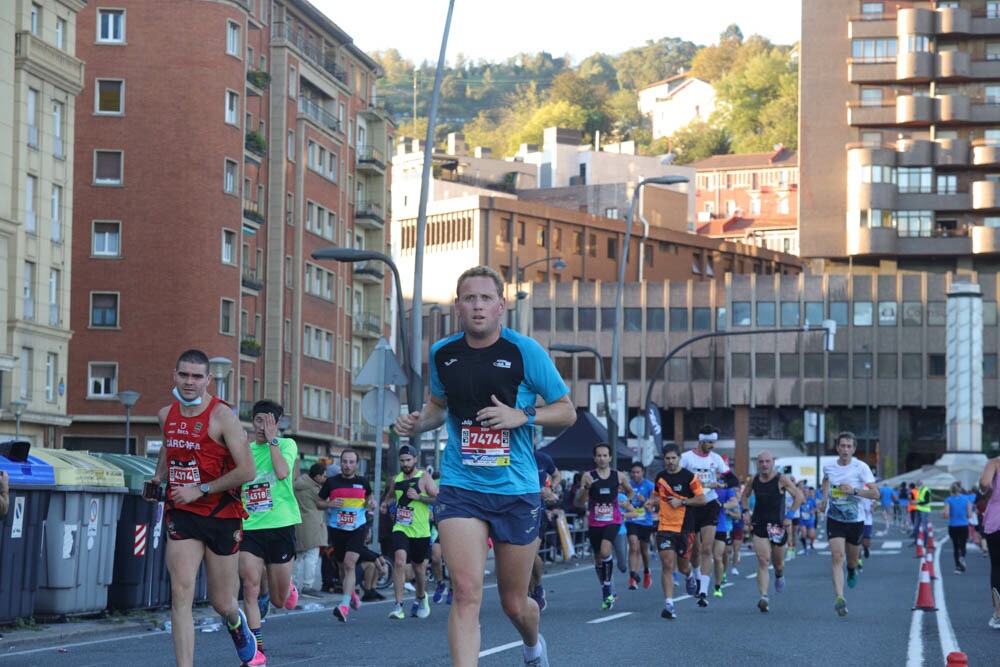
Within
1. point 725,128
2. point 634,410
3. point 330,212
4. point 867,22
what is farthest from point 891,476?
point 725,128

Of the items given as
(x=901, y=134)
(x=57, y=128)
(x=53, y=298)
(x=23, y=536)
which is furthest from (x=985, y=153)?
(x=23, y=536)

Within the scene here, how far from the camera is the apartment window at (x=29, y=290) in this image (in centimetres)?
5475

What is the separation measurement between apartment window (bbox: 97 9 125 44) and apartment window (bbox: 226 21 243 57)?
392 centimetres

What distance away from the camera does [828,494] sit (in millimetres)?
20484

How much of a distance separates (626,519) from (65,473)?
9.34m

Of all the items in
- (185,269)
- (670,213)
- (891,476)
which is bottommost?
(891,476)

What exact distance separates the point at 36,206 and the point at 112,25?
Result: 38.5 ft

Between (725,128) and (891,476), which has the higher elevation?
(725,128)

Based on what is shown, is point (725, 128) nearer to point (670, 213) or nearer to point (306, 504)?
point (670, 213)

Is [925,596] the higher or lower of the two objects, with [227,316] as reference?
lower

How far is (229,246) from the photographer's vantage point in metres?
67.6

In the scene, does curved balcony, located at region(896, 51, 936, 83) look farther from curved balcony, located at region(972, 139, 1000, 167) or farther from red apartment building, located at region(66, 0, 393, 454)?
red apartment building, located at region(66, 0, 393, 454)

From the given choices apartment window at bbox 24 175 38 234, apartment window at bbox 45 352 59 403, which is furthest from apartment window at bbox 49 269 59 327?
apartment window at bbox 24 175 38 234

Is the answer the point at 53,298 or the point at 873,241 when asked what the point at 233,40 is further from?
the point at 873,241
